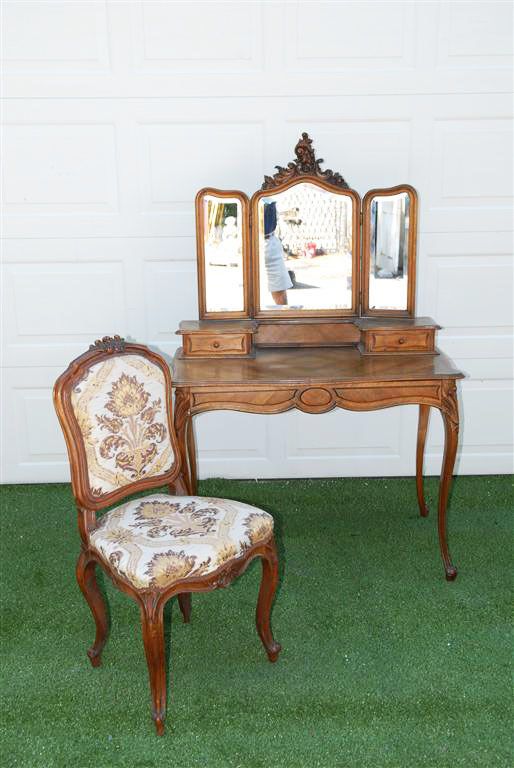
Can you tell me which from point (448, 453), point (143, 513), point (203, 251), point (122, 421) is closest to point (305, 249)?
point (203, 251)

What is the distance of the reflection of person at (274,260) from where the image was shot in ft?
9.96

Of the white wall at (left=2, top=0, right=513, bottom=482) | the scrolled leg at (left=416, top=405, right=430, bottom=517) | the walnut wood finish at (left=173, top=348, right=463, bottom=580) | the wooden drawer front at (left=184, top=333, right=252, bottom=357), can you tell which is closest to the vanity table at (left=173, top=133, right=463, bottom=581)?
the wooden drawer front at (left=184, top=333, right=252, bottom=357)

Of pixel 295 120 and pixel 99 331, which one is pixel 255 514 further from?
pixel 295 120

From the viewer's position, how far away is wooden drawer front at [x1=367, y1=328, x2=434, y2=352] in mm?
2891

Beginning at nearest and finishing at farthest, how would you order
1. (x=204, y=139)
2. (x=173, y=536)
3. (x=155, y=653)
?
(x=155, y=653) → (x=173, y=536) → (x=204, y=139)

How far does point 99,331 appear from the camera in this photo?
3.46 metres

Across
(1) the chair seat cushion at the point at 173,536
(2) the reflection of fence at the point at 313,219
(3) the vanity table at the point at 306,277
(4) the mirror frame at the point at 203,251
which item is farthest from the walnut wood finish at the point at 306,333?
(1) the chair seat cushion at the point at 173,536

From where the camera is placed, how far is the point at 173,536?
216 cm

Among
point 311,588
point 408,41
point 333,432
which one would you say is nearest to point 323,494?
point 333,432

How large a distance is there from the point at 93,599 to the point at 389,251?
5.85ft

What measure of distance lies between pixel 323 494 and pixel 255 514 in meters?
1.27

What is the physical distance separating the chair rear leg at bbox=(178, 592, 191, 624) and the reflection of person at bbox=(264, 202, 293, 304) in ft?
4.14

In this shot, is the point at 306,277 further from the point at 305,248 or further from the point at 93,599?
the point at 93,599

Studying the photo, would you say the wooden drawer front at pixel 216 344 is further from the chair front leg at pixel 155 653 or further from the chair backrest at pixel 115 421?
the chair front leg at pixel 155 653
